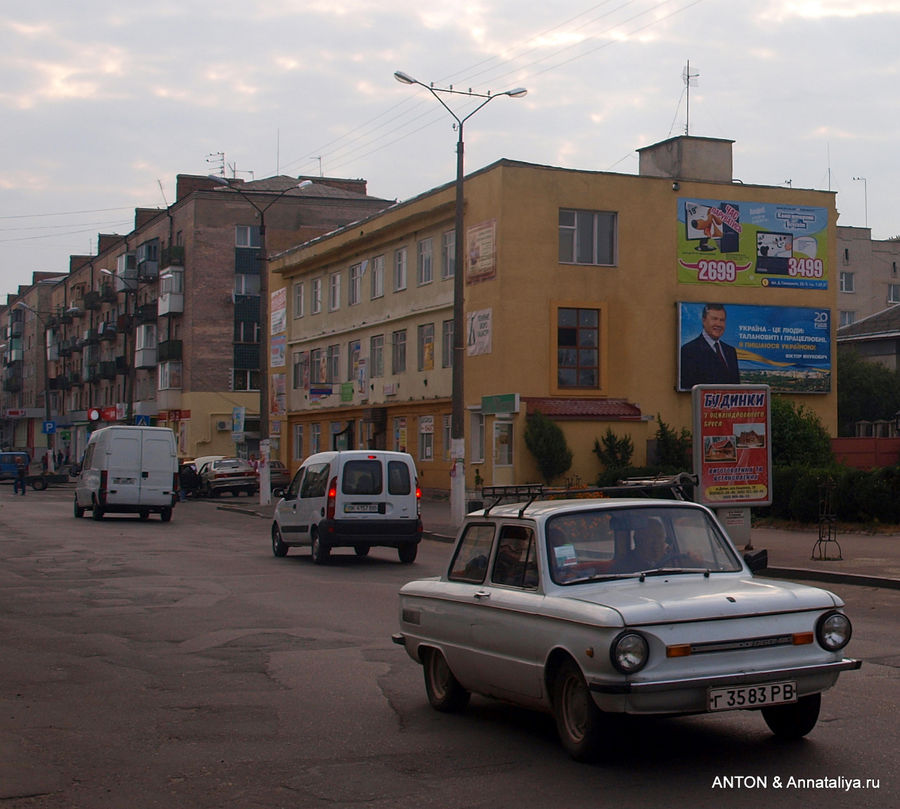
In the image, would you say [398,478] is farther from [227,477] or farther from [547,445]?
[227,477]

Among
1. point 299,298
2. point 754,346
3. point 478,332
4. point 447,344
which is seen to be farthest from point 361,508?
point 299,298

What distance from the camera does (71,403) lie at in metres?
106

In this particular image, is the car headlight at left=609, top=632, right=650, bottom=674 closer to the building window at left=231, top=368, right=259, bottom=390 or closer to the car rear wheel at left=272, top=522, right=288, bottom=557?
the car rear wheel at left=272, top=522, right=288, bottom=557

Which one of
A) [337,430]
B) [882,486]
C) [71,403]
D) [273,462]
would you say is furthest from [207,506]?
[71,403]

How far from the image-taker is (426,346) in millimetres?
44906

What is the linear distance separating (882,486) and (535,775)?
63.7 feet

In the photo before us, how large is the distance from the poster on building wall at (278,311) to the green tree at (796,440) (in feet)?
88.5

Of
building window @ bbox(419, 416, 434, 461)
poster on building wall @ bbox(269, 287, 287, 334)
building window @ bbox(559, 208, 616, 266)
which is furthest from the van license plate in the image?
poster on building wall @ bbox(269, 287, 287, 334)

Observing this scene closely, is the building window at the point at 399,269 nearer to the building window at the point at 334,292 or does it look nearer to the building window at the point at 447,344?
the building window at the point at 447,344

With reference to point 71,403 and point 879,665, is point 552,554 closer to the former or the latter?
point 879,665

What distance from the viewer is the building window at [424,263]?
45.2m

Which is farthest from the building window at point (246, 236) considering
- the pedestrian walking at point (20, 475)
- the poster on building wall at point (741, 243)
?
the poster on building wall at point (741, 243)

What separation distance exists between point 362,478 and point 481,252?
2107 cm

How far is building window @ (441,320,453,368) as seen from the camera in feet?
142
